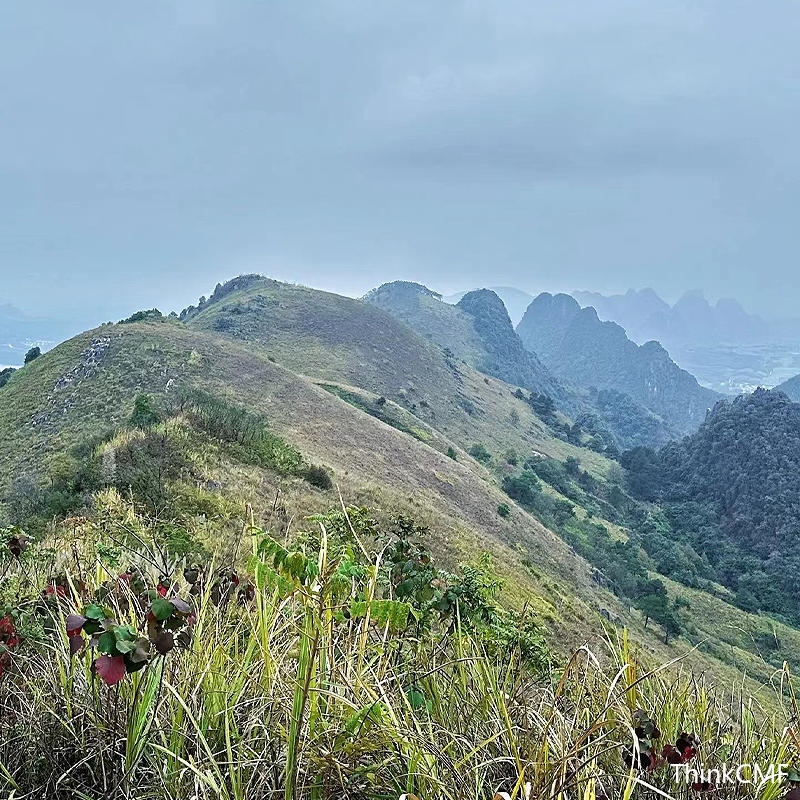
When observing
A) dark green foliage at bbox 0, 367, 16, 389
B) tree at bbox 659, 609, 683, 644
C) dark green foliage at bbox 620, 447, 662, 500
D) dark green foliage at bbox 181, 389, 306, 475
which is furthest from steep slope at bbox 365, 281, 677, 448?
dark green foliage at bbox 181, 389, 306, 475

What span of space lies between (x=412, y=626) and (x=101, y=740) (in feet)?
5.65

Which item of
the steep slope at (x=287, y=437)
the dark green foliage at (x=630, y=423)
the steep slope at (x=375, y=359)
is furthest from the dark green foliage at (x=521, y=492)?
the dark green foliage at (x=630, y=423)

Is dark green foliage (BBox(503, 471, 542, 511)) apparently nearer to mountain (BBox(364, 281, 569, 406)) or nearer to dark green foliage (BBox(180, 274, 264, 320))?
dark green foliage (BBox(180, 274, 264, 320))

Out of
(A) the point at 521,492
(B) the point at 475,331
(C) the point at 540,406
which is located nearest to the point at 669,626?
(A) the point at 521,492

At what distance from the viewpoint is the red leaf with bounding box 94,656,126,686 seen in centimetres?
159

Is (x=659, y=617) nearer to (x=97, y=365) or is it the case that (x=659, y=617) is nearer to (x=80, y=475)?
(x=80, y=475)

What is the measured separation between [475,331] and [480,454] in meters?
121

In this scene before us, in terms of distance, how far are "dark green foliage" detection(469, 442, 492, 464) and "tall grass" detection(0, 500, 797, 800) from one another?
2222 inches

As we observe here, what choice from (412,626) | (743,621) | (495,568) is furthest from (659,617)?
(412,626)

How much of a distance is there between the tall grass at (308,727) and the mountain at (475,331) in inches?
5552

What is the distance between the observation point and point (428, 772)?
1697 mm

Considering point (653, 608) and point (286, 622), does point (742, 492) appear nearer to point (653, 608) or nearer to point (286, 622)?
point (653, 608)

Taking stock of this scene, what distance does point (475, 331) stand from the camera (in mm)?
176250

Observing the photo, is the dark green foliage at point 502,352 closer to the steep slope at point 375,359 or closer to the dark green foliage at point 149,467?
the steep slope at point 375,359
